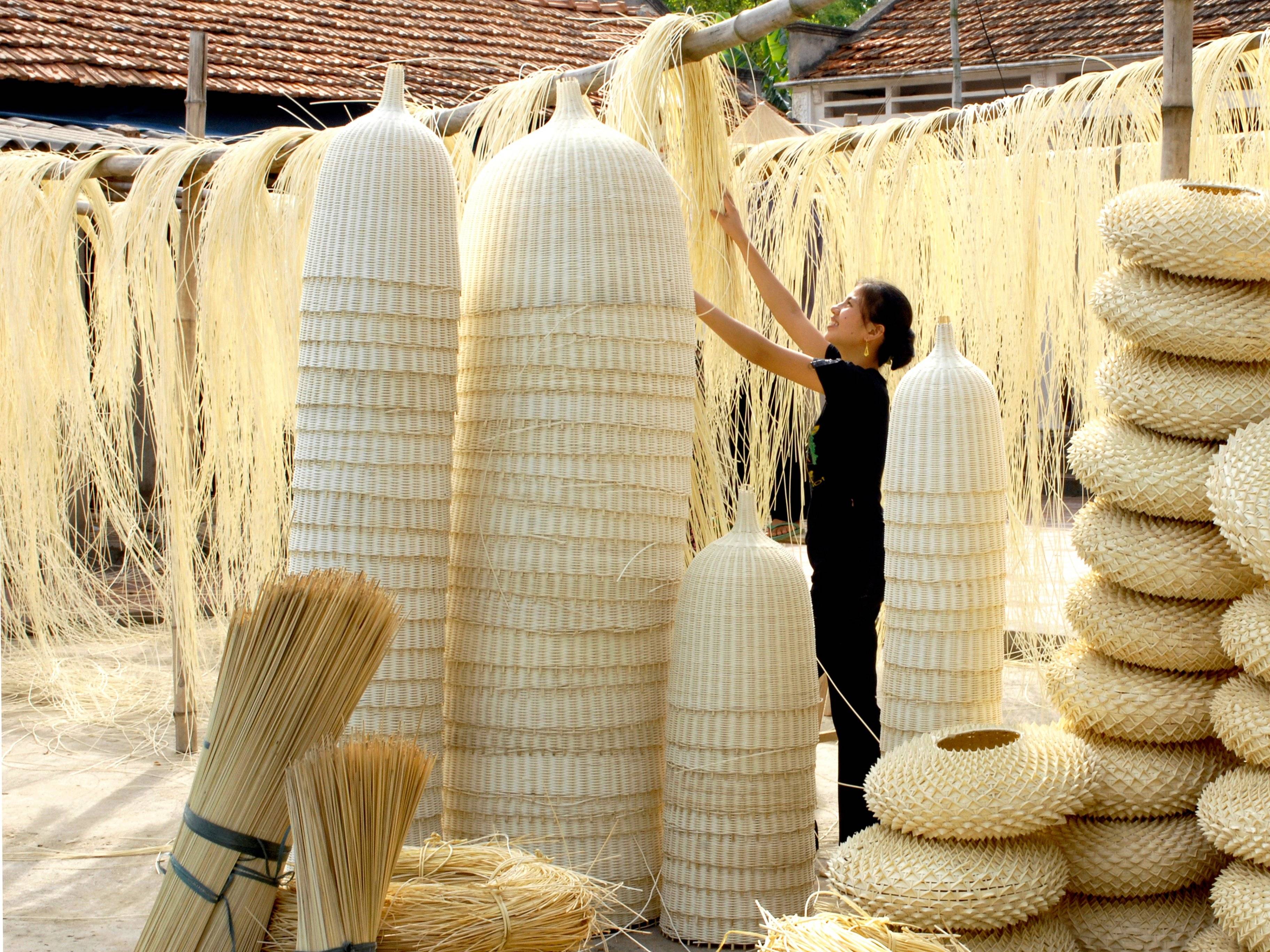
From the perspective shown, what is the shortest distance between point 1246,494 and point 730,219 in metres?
1.20

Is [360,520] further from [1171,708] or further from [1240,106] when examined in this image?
[1240,106]

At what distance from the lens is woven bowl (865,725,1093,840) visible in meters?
1.92

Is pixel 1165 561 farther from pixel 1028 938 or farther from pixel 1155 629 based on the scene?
pixel 1028 938

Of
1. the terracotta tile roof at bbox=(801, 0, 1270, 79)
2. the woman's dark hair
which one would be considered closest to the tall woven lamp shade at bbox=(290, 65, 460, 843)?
the woman's dark hair

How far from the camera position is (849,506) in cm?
275

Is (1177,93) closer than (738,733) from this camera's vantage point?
No

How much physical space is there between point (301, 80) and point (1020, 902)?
22.1 ft

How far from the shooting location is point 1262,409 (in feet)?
6.81

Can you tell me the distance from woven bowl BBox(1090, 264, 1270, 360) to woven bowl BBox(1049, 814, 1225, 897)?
0.75 metres

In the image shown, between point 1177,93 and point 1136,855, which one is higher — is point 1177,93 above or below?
above

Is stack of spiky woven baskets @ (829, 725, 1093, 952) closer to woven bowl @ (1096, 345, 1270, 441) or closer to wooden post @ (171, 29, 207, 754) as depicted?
woven bowl @ (1096, 345, 1270, 441)

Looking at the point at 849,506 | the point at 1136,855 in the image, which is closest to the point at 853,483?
the point at 849,506

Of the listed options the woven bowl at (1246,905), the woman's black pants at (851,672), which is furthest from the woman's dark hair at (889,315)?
the woven bowl at (1246,905)

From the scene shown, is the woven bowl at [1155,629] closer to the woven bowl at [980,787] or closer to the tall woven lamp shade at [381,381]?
the woven bowl at [980,787]
